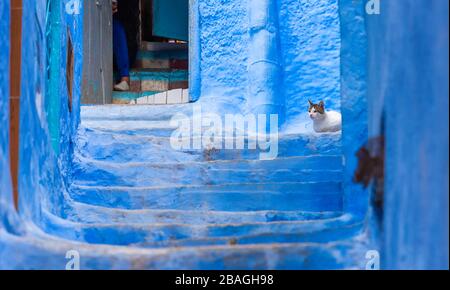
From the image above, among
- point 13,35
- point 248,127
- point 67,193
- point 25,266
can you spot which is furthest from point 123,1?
point 25,266

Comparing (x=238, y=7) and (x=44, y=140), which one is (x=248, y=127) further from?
(x=44, y=140)

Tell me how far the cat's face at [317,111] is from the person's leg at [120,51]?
3.96 m

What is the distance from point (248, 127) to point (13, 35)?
3.60m

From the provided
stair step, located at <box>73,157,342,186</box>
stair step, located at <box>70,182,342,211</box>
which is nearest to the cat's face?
stair step, located at <box>73,157,342,186</box>

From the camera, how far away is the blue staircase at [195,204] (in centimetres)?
303

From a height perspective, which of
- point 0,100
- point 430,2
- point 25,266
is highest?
point 430,2

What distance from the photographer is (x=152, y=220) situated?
175 inches

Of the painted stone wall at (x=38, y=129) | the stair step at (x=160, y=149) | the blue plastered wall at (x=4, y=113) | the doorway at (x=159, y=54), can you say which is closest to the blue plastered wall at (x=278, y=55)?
the stair step at (x=160, y=149)

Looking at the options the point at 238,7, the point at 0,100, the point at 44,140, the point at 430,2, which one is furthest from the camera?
the point at 238,7

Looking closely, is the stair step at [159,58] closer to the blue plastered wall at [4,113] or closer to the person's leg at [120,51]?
the person's leg at [120,51]

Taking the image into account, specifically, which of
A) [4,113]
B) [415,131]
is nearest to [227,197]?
[4,113]

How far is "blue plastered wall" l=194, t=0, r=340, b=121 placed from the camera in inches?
284

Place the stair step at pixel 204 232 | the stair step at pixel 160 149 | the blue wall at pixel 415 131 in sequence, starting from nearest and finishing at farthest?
the blue wall at pixel 415 131, the stair step at pixel 204 232, the stair step at pixel 160 149

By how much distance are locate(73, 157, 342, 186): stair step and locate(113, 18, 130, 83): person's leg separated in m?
4.90
